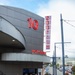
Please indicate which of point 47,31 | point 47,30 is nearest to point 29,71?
point 47,31

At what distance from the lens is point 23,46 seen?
30828mm

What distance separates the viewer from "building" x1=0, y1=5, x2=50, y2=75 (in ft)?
95.4

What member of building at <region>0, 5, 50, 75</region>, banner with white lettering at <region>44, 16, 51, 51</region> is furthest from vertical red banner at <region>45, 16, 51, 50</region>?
building at <region>0, 5, 50, 75</region>

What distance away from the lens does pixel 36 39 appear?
35656 mm

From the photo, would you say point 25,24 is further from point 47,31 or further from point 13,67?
point 13,67

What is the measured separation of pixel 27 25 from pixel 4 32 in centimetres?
1447

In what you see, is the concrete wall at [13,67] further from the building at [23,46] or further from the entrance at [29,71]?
the entrance at [29,71]

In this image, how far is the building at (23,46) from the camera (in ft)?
95.4

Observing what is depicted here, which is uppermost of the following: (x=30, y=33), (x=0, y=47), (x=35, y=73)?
(x=30, y=33)

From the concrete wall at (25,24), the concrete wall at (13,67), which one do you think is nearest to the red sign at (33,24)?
the concrete wall at (25,24)

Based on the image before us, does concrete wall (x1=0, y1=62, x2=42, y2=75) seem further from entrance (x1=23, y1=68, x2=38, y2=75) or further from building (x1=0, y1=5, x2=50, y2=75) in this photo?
entrance (x1=23, y1=68, x2=38, y2=75)

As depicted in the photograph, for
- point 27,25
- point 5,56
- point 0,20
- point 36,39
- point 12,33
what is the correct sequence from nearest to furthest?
1. point 0,20
2. point 12,33
3. point 5,56
4. point 27,25
5. point 36,39

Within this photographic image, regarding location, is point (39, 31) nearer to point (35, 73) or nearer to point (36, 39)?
point (36, 39)

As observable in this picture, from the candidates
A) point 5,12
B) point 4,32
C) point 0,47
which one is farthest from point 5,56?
point 4,32
